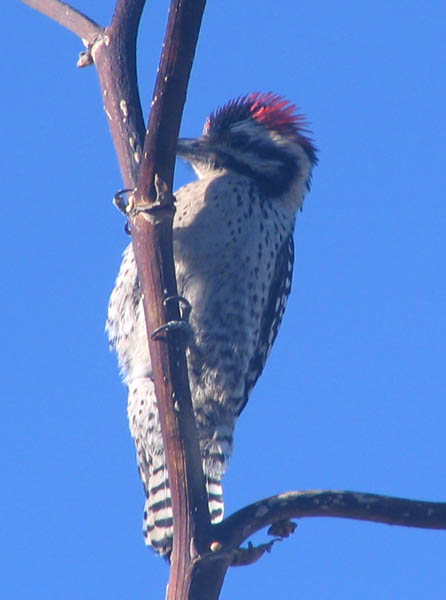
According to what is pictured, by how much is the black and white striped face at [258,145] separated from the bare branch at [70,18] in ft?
4.23

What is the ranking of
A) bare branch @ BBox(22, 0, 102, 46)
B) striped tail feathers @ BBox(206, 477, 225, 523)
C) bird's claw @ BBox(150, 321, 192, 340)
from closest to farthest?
bird's claw @ BBox(150, 321, 192, 340) < bare branch @ BBox(22, 0, 102, 46) < striped tail feathers @ BBox(206, 477, 225, 523)

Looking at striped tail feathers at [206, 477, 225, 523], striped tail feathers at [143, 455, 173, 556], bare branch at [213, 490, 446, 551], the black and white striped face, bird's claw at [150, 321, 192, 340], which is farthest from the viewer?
the black and white striped face

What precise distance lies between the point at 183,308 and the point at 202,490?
113cm

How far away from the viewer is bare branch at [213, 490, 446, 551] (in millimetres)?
2811

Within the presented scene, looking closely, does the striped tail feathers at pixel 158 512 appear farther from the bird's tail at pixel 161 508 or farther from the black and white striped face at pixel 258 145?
the black and white striped face at pixel 258 145

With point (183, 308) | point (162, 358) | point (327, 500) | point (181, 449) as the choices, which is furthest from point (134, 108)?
point (327, 500)

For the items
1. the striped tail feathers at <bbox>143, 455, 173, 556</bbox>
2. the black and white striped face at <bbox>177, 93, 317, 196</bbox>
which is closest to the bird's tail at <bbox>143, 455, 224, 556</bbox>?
the striped tail feathers at <bbox>143, 455, 173, 556</bbox>

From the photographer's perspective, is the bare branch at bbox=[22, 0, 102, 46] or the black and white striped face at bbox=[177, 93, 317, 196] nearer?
the bare branch at bbox=[22, 0, 102, 46]

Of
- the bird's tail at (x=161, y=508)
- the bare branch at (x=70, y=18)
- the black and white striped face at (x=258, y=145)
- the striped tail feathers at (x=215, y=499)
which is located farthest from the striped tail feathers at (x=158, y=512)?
the bare branch at (x=70, y=18)

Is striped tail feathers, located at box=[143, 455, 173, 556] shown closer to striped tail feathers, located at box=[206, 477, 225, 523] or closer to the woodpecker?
the woodpecker

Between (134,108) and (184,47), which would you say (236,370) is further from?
(184,47)

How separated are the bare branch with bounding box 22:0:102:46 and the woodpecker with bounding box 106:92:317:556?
1.19 m

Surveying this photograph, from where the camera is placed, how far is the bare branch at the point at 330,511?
9.22 feet

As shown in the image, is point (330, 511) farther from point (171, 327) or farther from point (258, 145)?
point (258, 145)
